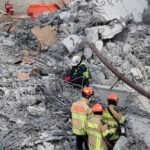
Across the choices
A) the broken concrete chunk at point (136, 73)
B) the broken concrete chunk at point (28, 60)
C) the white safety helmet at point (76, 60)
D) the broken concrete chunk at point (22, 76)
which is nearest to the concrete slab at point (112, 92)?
the white safety helmet at point (76, 60)

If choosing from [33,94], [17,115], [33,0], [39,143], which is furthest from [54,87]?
[33,0]

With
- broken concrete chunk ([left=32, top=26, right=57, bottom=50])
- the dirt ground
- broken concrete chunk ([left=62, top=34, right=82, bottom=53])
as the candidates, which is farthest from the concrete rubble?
the dirt ground

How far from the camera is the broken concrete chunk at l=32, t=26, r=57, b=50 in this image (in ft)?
26.5

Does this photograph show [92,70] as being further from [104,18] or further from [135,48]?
[104,18]

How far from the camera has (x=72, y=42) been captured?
717 cm

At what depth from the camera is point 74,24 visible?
8.00m

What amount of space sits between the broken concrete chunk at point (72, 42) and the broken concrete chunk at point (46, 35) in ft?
3.43

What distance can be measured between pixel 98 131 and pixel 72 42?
4.35 m

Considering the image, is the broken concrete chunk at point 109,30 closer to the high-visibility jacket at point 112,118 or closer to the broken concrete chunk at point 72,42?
the broken concrete chunk at point 72,42

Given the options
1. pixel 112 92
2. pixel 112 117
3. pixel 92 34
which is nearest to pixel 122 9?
pixel 92 34

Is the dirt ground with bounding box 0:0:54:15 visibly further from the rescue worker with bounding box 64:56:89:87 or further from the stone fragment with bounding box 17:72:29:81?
the rescue worker with bounding box 64:56:89:87

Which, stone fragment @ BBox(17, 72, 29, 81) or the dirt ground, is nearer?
stone fragment @ BBox(17, 72, 29, 81)

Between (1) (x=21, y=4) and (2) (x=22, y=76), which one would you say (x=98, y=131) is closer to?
(2) (x=22, y=76)

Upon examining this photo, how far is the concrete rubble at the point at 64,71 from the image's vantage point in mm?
4469
